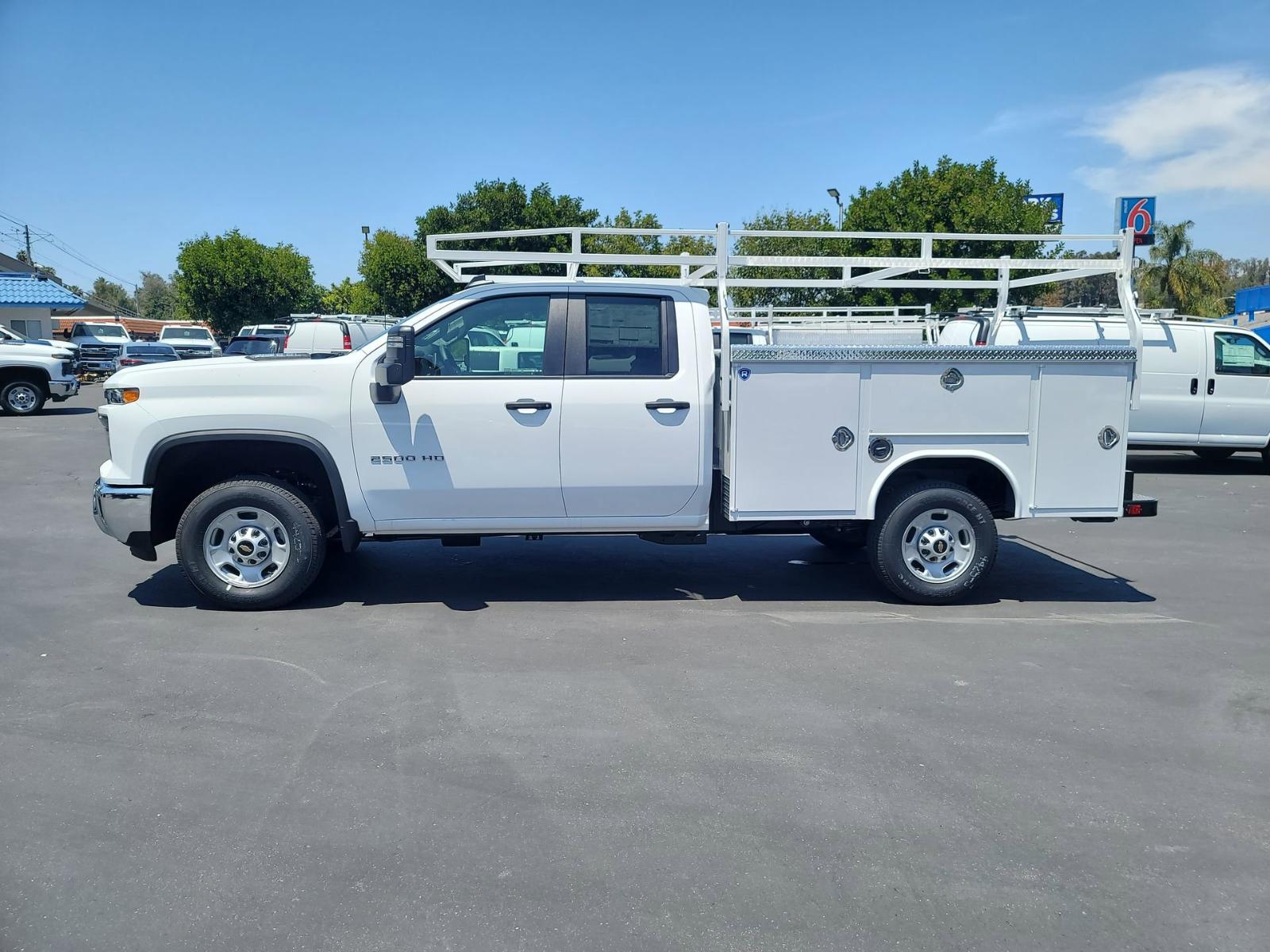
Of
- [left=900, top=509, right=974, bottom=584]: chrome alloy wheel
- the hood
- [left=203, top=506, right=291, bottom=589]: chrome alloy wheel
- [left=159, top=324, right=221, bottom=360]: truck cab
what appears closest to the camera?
the hood

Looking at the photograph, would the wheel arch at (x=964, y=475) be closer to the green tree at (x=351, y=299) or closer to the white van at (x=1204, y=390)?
the white van at (x=1204, y=390)

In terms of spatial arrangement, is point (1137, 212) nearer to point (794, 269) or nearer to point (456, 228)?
point (794, 269)

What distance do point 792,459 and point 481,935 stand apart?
13.2 feet

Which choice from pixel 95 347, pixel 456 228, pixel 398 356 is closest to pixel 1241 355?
pixel 398 356

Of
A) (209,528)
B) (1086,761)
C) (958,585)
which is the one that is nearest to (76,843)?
(209,528)

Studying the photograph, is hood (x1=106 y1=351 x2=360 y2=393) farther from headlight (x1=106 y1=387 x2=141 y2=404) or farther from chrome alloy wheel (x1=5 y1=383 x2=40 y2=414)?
chrome alloy wheel (x1=5 y1=383 x2=40 y2=414)

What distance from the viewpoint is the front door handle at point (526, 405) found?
6.30 metres

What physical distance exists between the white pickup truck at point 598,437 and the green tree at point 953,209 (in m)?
17.3

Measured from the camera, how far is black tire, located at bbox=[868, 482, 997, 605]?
261 inches

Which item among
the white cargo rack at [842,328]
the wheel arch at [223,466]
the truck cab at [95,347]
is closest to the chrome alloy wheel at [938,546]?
the white cargo rack at [842,328]

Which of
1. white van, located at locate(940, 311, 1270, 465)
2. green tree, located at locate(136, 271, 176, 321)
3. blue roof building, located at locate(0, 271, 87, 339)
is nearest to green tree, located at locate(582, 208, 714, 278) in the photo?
white van, located at locate(940, 311, 1270, 465)

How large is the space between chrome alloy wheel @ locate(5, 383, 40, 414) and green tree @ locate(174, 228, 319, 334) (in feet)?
113

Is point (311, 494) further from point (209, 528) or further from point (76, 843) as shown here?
point (76, 843)

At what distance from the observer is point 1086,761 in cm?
440
